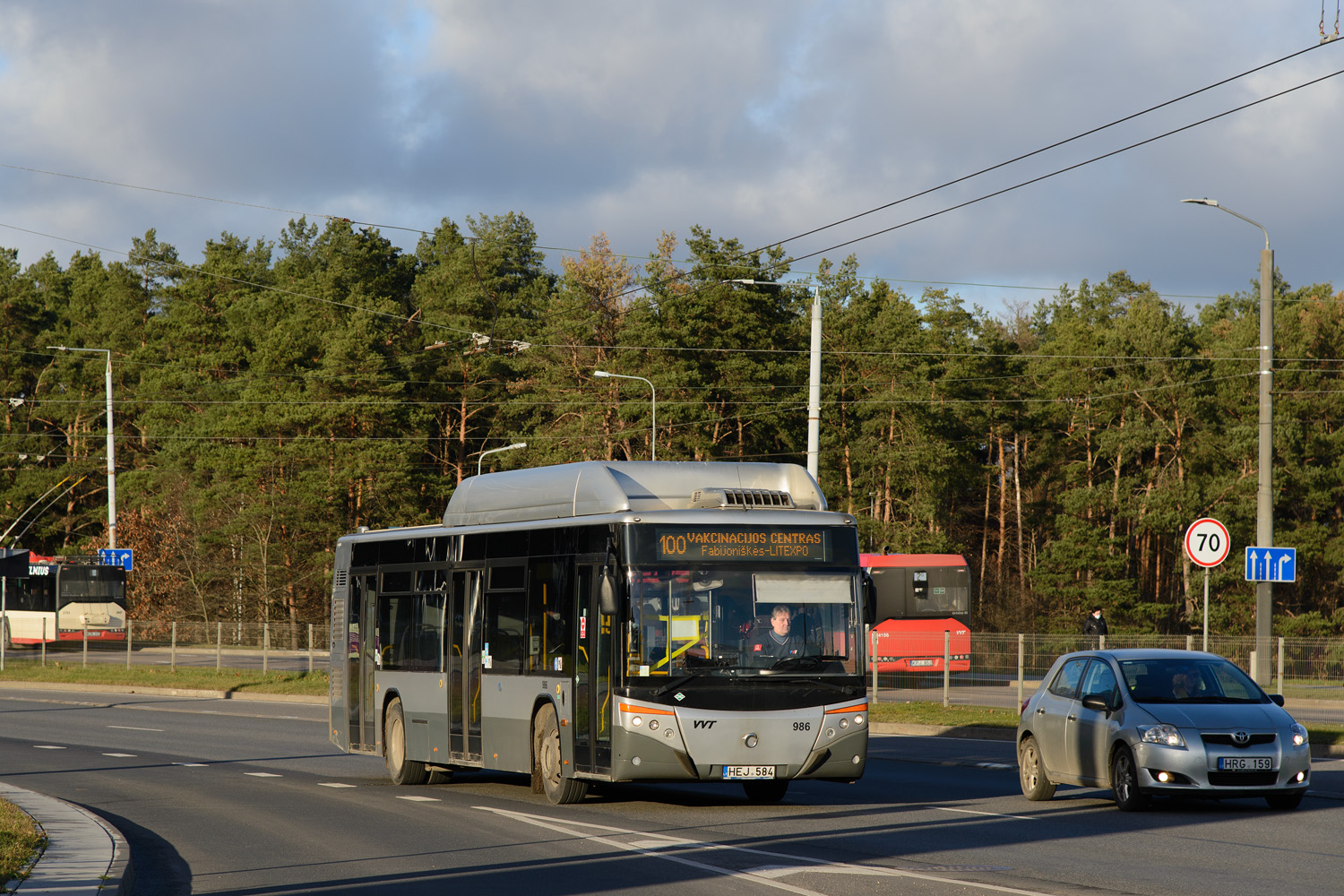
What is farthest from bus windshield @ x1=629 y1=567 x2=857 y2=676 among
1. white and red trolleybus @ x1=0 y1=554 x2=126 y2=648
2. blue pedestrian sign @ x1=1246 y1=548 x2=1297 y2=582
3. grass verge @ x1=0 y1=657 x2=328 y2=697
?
white and red trolleybus @ x1=0 y1=554 x2=126 y2=648

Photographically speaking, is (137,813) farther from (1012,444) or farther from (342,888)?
(1012,444)

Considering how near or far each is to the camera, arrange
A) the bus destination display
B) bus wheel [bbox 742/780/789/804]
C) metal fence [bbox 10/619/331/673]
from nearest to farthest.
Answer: the bus destination display → bus wheel [bbox 742/780/789/804] → metal fence [bbox 10/619/331/673]

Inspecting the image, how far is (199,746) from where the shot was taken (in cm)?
2536

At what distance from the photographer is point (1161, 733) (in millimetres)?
14188

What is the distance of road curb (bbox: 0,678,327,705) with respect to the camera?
40.2m

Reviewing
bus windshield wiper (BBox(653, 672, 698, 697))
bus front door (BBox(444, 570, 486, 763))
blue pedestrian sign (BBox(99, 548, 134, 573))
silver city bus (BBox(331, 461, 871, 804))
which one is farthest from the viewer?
blue pedestrian sign (BBox(99, 548, 134, 573))

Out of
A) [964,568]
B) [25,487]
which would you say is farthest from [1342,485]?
[25,487]

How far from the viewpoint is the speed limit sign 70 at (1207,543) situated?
2253cm

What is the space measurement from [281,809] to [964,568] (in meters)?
33.2

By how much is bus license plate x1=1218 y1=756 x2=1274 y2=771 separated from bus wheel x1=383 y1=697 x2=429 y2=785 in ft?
30.0

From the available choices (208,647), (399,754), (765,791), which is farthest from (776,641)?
(208,647)

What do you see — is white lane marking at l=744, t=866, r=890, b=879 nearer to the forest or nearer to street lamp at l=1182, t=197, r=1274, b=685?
street lamp at l=1182, t=197, r=1274, b=685

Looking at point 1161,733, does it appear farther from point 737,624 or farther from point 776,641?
point 737,624

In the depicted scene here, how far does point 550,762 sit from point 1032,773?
479 cm
